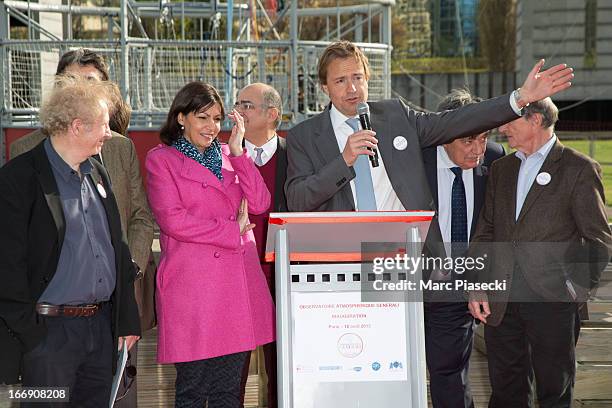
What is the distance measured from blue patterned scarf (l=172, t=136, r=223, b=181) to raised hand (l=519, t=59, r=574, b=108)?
147cm

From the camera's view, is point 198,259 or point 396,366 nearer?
point 396,366

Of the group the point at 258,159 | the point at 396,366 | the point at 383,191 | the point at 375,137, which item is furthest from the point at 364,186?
the point at 258,159

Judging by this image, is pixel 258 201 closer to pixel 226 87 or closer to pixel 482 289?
pixel 482 289

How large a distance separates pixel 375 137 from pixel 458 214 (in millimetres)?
840

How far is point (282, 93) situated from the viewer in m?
11.1

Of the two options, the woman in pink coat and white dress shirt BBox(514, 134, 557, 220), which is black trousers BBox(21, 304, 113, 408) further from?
white dress shirt BBox(514, 134, 557, 220)

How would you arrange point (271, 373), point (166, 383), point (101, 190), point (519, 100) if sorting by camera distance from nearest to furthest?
point (101, 190) < point (519, 100) < point (271, 373) < point (166, 383)

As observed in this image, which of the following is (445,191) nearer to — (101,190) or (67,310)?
(101,190)

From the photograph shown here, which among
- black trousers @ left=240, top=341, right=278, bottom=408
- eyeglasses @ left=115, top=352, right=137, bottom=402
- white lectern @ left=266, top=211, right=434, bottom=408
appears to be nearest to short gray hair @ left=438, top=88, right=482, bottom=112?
white lectern @ left=266, top=211, right=434, bottom=408

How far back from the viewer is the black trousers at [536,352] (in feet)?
15.7

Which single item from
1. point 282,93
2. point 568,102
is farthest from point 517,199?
point 568,102

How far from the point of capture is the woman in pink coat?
4645 millimetres

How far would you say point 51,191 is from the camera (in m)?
3.77

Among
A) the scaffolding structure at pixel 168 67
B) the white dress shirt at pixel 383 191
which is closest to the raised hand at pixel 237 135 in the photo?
the white dress shirt at pixel 383 191
